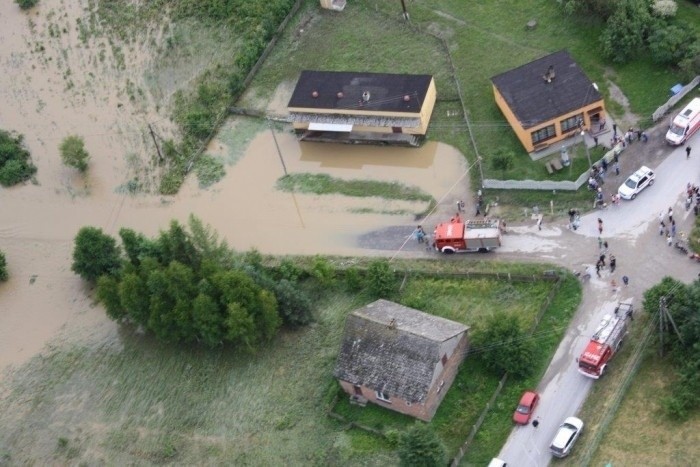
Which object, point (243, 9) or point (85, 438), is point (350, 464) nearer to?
point (85, 438)

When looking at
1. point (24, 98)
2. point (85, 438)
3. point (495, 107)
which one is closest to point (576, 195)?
point (495, 107)

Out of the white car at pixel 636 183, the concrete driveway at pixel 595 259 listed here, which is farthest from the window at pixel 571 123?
the white car at pixel 636 183

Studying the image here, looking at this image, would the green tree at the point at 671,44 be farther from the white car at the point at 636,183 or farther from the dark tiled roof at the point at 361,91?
the dark tiled roof at the point at 361,91

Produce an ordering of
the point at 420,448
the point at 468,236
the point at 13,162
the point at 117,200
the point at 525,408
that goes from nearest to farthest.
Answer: the point at 420,448 → the point at 525,408 → the point at 468,236 → the point at 117,200 → the point at 13,162

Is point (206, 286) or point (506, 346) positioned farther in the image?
point (206, 286)

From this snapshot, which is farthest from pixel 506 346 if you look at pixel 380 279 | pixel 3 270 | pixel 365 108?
pixel 3 270

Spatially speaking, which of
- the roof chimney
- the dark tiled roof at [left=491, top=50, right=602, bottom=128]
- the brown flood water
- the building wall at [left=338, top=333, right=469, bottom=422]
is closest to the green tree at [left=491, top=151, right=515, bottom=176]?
the brown flood water

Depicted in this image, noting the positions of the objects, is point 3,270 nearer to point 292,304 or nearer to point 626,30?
point 292,304
